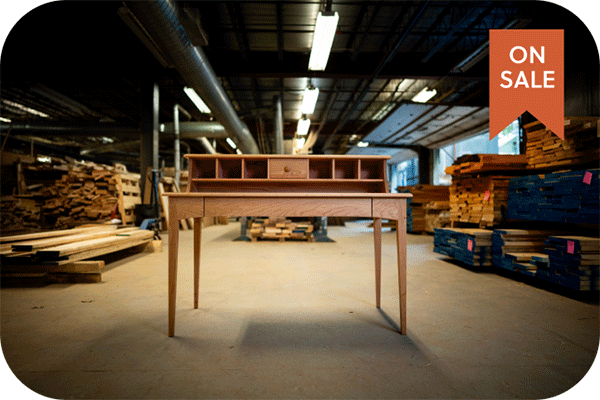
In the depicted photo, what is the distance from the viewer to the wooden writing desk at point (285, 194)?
2381 millimetres

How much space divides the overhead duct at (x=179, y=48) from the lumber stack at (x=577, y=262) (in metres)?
6.72

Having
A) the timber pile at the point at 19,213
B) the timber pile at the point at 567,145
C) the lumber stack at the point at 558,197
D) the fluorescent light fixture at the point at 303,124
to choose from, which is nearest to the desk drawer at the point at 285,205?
the lumber stack at the point at 558,197

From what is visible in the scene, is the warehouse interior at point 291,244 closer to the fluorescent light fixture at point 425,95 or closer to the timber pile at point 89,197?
the timber pile at point 89,197

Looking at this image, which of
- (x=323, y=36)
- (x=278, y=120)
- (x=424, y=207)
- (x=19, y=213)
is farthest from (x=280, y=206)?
(x=19, y=213)

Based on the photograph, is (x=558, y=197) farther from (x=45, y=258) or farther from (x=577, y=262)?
(x=45, y=258)

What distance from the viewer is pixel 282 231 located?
8.36m

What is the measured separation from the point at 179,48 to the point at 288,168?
4098mm

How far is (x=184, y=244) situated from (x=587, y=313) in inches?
308

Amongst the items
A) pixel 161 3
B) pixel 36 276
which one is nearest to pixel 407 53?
pixel 161 3

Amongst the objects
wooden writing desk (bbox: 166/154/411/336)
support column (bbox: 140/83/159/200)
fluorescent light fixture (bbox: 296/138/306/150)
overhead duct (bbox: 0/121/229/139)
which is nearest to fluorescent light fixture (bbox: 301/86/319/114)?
overhead duct (bbox: 0/121/229/139)

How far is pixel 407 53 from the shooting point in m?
8.04

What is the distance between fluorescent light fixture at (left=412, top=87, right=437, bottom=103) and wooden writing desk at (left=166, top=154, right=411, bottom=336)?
745 centimetres

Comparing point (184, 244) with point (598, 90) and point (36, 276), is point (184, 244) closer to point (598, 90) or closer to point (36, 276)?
point (36, 276)

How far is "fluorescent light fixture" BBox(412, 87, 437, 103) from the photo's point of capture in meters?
8.96
